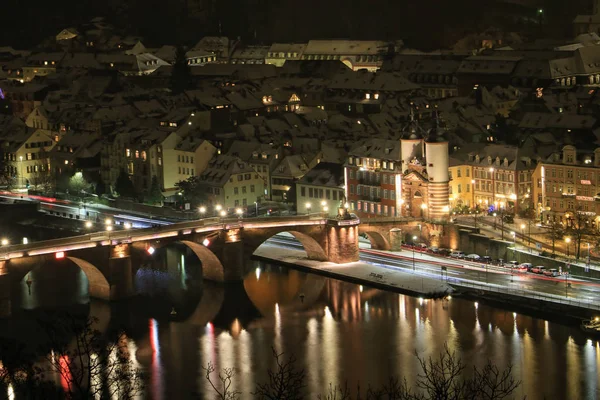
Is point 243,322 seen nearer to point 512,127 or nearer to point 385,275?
point 385,275

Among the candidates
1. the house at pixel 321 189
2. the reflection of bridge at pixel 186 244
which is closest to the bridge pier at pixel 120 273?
the reflection of bridge at pixel 186 244

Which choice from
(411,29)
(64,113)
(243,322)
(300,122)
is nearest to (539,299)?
(243,322)

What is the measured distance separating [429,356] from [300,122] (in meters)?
31.2

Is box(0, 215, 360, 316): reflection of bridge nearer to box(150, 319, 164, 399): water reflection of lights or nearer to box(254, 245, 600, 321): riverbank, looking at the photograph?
box(254, 245, 600, 321): riverbank

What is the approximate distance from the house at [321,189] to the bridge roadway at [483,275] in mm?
4365

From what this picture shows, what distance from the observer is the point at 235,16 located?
114 meters

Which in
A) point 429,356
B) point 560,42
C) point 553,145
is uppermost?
point 560,42

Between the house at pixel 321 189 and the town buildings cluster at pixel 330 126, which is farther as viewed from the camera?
the house at pixel 321 189

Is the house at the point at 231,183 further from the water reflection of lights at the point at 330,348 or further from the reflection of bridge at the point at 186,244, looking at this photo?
the water reflection of lights at the point at 330,348

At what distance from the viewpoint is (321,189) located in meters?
61.4

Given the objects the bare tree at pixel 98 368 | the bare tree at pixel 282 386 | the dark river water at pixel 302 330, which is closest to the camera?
the bare tree at pixel 282 386

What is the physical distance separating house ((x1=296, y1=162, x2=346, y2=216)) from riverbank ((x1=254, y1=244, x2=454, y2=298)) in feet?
15.4

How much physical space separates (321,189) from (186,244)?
32.0 feet

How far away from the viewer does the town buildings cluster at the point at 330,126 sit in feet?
191
